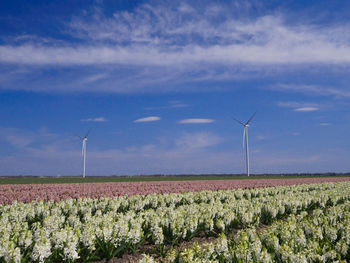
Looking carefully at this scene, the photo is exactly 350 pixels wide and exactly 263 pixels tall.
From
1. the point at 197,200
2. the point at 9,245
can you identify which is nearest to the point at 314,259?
the point at 9,245

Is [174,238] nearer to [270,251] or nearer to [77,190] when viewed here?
[270,251]

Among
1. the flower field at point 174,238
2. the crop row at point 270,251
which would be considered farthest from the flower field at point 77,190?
the crop row at point 270,251

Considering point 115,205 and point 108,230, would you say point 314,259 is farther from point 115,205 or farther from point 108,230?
point 115,205

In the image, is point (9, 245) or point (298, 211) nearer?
point (9, 245)

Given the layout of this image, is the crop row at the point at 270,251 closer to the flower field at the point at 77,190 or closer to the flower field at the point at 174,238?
the flower field at the point at 174,238

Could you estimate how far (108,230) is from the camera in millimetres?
8586

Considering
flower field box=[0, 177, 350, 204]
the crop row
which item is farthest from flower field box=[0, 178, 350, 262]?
flower field box=[0, 177, 350, 204]

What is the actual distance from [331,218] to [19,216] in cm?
1167

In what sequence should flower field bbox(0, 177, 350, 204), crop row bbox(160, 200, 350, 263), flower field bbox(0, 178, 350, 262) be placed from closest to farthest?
crop row bbox(160, 200, 350, 263) → flower field bbox(0, 178, 350, 262) → flower field bbox(0, 177, 350, 204)

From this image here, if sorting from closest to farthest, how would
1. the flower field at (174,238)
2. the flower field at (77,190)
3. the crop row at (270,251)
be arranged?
the crop row at (270,251) < the flower field at (174,238) < the flower field at (77,190)

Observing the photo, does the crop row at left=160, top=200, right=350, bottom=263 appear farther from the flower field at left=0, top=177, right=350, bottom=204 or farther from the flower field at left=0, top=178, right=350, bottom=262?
the flower field at left=0, top=177, right=350, bottom=204

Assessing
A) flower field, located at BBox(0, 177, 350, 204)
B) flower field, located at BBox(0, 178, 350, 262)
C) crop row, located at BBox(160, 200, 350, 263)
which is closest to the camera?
crop row, located at BBox(160, 200, 350, 263)

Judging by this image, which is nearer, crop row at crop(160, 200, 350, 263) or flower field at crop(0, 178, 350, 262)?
crop row at crop(160, 200, 350, 263)

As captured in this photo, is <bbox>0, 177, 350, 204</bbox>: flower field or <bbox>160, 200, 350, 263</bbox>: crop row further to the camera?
<bbox>0, 177, 350, 204</bbox>: flower field
